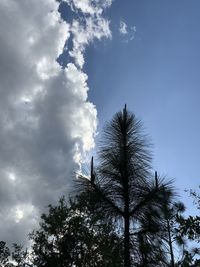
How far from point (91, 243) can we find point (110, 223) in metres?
9.99

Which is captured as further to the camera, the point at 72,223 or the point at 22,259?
the point at 22,259

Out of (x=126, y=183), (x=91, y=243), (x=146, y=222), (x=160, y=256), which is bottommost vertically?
(x=160, y=256)

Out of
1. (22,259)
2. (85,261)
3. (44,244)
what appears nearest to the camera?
(85,261)

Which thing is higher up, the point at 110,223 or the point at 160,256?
the point at 110,223

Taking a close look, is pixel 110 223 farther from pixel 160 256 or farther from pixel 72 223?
pixel 72 223

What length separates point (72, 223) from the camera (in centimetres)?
2841

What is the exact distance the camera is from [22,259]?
3656cm

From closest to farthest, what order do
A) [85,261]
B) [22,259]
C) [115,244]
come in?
[115,244], [85,261], [22,259]

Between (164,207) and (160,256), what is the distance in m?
1.41

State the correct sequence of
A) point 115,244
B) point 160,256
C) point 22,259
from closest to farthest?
point 160,256 < point 115,244 < point 22,259

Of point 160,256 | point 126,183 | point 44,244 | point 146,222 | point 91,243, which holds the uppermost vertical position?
point 44,244

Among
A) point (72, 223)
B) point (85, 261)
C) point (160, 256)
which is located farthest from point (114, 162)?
point (72, 223)

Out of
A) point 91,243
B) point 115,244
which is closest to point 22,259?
point 91,243

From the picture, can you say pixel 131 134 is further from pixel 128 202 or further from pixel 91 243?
pixel 91 243
